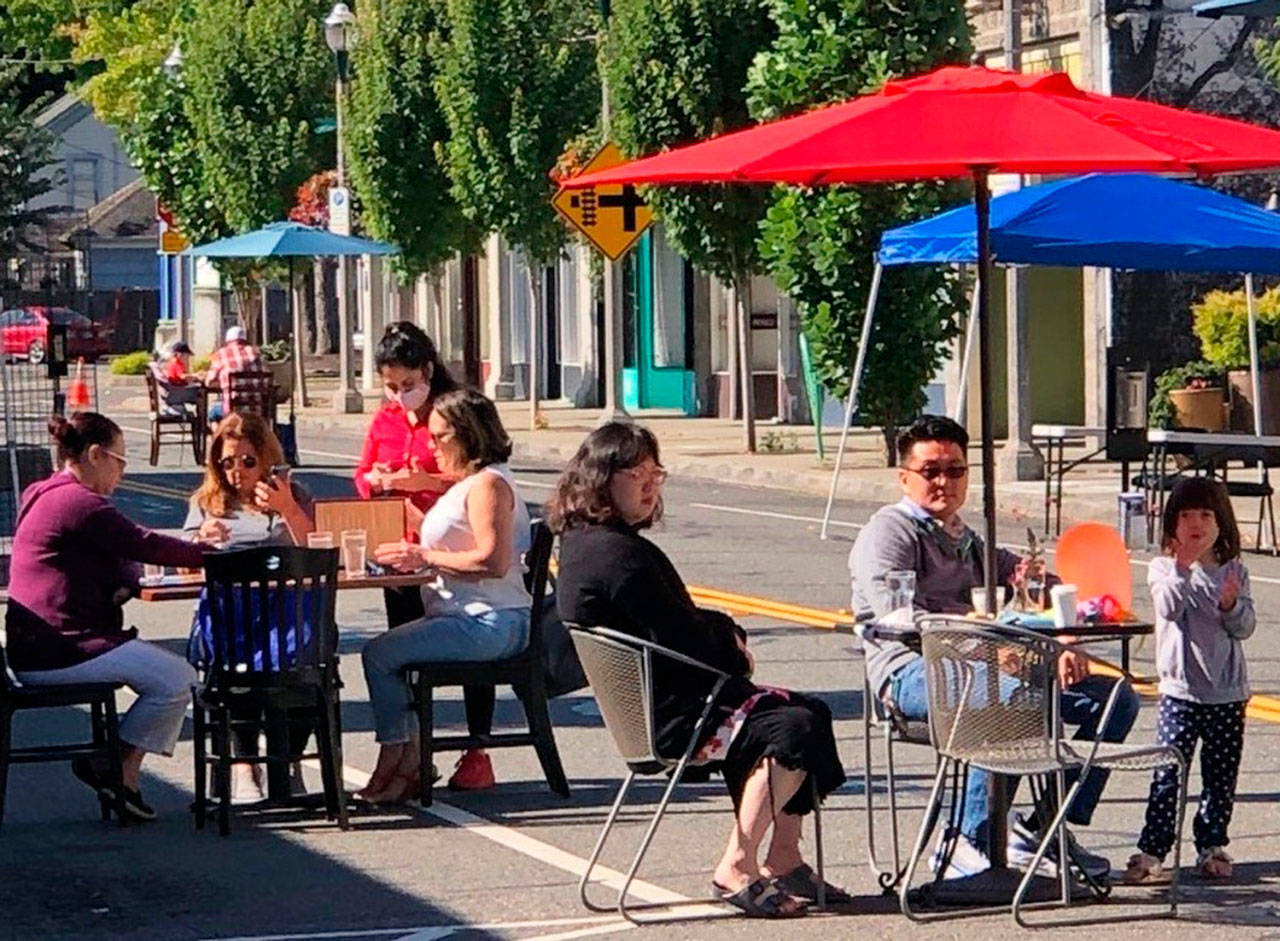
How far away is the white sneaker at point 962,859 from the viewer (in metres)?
8.63

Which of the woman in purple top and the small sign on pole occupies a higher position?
the small sign on pole

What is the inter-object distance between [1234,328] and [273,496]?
18057mm

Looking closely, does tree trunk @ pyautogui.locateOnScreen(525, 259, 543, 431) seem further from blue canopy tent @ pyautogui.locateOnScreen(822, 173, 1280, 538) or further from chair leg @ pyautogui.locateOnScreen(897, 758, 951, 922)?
chair leg @ pyautogui.locateOnScreen(897, 758, 951, 922)

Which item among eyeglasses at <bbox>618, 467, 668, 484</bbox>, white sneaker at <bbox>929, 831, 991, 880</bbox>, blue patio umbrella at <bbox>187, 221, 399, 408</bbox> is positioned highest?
blue patio umbrella at <bbox>187, 221, 399, 408</bbox>

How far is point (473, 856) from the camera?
959cm

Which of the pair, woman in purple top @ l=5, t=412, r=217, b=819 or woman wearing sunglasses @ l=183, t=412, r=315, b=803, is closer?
woman in purple top @ l=5, t=412, r=217, b=819

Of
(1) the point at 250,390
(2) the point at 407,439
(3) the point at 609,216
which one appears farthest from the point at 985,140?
(3) the point at 609,216

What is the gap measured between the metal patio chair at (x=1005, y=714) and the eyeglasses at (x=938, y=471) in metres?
0.85

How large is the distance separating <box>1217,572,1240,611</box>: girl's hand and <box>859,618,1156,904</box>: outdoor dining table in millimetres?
271

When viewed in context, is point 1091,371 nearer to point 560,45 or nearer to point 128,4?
Result: point 560,45

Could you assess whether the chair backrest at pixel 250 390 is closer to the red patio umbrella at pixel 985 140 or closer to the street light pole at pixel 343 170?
the street light pole at pixel 343 170

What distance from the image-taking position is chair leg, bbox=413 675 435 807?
10375 millimetres

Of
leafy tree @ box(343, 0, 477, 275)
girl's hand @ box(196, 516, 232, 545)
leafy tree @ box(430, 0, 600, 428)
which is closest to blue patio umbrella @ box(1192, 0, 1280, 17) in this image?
girl's hand @ box(196, 516, 232, 545)

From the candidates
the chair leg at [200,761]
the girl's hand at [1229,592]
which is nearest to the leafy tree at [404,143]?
the chair leg at [200,761]
